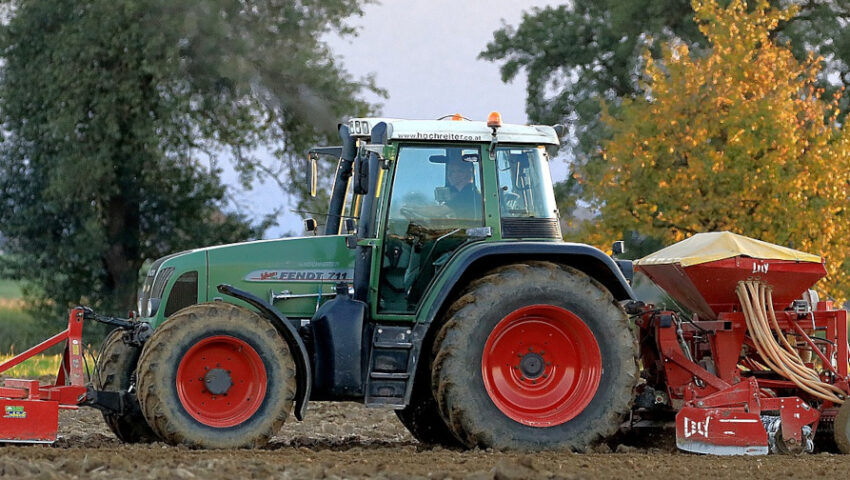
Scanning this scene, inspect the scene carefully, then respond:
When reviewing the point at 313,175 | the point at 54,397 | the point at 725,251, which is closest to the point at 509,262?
the point at 313,175

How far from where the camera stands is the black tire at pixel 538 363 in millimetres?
8625

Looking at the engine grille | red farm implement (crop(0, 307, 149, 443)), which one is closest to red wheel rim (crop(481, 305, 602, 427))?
the engine grille

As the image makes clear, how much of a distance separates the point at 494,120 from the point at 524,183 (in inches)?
22.7

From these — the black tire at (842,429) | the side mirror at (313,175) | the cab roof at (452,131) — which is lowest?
the black tire at (842,429)

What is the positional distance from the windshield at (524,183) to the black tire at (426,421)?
176 centimetres

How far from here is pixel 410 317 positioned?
8.91 metres

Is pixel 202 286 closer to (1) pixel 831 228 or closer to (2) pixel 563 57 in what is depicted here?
(1) pixel 831 228

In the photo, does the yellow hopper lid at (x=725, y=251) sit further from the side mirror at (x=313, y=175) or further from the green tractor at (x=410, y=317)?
the side mirror at (x=313, y=175)

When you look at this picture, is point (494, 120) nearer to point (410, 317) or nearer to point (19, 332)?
point (410, 317)

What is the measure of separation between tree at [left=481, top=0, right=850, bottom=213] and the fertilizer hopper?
20.9 metres

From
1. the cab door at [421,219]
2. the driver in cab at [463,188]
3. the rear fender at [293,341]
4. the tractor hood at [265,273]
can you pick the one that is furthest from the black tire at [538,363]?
Result: the tractor hood at [265,273]

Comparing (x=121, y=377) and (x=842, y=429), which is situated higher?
(x=121, y=377)

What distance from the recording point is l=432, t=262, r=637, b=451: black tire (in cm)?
862

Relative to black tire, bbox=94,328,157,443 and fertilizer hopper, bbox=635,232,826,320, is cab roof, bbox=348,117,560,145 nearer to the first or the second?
fertilizer hopper, bbox=635,232,826,320
